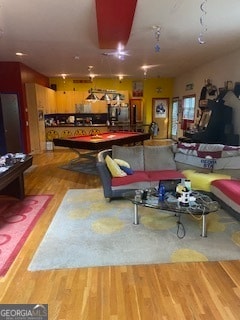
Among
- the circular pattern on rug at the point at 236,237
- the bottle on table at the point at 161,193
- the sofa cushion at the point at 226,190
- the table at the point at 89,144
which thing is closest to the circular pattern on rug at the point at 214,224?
the circular pattern on rug at the point at 236,237

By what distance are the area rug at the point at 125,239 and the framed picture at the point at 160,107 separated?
864cm

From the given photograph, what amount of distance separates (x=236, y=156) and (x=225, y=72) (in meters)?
3.24

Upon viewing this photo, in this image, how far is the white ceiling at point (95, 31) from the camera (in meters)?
3.29

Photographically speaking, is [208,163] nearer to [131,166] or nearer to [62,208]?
[131,166]

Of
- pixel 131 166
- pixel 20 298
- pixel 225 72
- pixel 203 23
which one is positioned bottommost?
pixel 20 298

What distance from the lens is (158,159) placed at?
443cm

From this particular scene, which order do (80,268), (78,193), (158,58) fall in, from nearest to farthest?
(80,268) < (78,193) < (158,58)

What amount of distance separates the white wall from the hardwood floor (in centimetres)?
460

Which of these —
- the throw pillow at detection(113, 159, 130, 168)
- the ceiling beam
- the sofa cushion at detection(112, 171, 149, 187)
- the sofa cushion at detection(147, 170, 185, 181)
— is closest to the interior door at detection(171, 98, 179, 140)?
the sofa cushion at detection(147, 170, 185, 181)

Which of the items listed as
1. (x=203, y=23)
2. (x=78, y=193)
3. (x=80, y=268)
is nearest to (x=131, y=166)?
(x=78, y=193)

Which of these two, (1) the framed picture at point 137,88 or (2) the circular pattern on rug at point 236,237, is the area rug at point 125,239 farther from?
(1) the framed picture at point 137,88

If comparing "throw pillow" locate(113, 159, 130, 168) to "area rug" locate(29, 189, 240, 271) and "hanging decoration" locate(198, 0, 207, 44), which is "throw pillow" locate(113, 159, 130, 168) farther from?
"hanging decoration" locate(198, 0, 207, 44)

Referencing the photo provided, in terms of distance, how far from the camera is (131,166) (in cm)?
433

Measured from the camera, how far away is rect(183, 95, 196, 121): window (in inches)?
346
